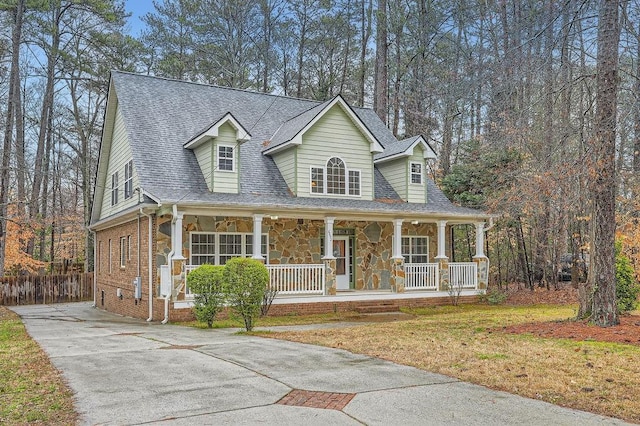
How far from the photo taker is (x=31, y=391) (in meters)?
6.29

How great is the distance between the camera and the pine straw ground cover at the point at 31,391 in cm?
529

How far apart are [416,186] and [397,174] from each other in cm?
77

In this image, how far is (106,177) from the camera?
2145 cm

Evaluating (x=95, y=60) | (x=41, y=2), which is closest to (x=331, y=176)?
(x=41, y=2)

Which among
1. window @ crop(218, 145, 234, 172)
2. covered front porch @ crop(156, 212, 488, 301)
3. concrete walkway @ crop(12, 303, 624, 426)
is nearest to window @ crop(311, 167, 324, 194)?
covered front porch @ crop(156, 212, 488, 301)

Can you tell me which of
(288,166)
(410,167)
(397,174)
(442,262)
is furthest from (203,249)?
(442,262)

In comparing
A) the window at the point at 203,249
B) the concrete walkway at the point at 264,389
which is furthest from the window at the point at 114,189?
the concrete walkway at the point at 264,389

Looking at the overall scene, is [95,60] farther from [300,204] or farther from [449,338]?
[449,338]

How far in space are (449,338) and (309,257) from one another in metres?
8.60

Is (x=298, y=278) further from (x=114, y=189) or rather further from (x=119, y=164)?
(x=114, y=189)

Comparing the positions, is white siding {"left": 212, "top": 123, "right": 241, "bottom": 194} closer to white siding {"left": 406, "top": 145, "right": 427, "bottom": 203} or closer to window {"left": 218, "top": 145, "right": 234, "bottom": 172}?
window {"left": 218, "top": 145, "right": 234, "bottom": 172}

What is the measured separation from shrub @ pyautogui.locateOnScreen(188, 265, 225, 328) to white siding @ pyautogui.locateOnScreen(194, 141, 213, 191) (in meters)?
3.86

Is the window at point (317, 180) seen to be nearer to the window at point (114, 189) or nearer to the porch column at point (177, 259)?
the porch column at point (177, 259)

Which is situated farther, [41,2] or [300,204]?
[41,2]
